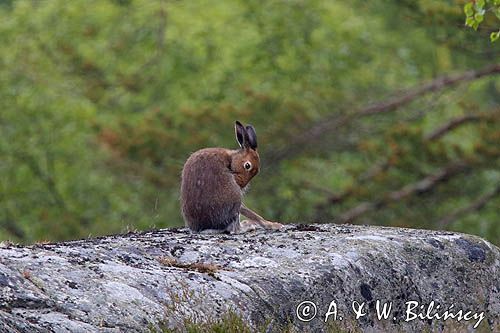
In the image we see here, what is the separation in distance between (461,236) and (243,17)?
2486 centimetres

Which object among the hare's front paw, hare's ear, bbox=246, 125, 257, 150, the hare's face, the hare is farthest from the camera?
hare's ear, bbox=246, 125, 257, 150

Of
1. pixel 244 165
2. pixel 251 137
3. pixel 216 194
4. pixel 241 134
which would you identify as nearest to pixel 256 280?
pixel 216 194

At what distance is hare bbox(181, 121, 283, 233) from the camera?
887 centimetres

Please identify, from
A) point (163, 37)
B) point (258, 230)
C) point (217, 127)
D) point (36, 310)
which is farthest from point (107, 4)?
point (36, 310)

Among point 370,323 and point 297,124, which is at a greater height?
point 370,323

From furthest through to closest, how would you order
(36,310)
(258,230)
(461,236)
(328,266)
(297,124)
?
1. (297,124)
2. (258,230)
3. (461,236)
4. (328,266)
5. (36,310)

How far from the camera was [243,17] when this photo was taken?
1275 inches

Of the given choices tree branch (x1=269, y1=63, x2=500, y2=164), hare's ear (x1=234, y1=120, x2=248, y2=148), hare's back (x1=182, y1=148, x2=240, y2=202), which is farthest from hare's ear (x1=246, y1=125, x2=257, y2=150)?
tree branch (x1=269, y1=63, x2=500, y2=164)

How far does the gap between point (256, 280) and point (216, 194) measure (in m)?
2.47

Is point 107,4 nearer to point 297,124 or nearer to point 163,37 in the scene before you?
point 163,37

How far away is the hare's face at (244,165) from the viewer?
9.26m

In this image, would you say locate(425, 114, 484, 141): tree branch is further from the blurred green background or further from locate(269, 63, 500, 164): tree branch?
locate(269, 63, 500, 164): tree branch

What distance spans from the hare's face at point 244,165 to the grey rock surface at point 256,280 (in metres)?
0.84

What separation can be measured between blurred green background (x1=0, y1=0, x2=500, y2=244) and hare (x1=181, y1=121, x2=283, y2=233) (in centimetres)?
1018
